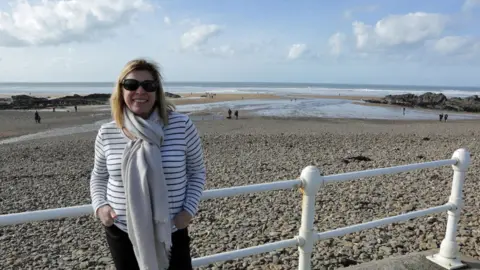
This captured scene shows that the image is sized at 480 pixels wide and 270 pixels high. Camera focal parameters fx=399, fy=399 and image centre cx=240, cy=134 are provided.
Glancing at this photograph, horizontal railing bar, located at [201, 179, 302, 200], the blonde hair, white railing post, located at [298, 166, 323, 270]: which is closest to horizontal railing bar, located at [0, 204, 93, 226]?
the blonde hair

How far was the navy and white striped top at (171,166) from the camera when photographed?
206 cm

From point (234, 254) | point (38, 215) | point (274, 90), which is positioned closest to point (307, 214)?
point (234, 254)

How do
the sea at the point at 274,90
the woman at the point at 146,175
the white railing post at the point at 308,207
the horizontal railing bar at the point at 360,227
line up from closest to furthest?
1. the woman at the point at 146,175
2. the white railing post at the point at 308,207
3. the horizontal railing bar at the point at 360,227
4. the sea at the point at 274,90

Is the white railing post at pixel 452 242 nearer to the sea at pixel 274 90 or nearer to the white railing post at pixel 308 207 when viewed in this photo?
the white railing post at pixel 308 207

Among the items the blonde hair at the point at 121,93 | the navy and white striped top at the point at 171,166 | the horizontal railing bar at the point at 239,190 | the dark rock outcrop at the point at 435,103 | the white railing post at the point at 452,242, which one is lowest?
the dark rock outcrop at the point at 435,103

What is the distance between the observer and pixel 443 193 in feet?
28.7

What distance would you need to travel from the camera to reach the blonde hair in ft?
6.88

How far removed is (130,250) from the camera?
2168mm

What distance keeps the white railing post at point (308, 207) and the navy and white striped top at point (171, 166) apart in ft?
3.00

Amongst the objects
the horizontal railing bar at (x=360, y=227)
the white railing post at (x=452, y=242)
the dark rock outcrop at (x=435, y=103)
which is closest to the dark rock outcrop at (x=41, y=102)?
the dark rock outcrop at (x=435, y=103)

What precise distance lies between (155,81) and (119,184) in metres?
0.57

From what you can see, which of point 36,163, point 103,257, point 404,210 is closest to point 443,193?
point 404,210

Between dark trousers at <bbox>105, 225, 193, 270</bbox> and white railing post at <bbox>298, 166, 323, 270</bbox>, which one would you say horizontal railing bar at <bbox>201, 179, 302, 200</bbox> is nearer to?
white railing post at <bbox>298, 166, 323, 270</bbox>

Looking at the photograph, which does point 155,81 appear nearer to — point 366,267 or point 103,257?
point 366,267
